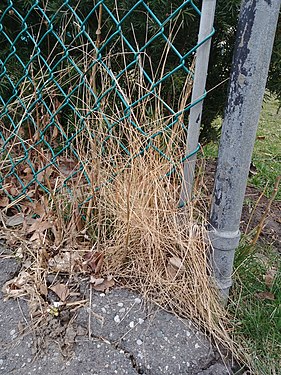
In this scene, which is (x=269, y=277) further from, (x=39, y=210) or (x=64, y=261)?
(x=39, y=210)

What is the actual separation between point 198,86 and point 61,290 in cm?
87

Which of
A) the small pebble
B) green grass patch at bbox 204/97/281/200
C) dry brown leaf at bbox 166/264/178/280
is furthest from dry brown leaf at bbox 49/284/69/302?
green grass patch at bbox 204/97/281/200

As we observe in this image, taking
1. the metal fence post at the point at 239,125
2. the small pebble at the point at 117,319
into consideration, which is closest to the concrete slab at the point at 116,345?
the small pebble at the point at 117,319

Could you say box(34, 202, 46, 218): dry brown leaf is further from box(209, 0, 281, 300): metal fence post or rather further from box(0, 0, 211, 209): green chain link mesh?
box(209, 0, 281, 300): metal fence post

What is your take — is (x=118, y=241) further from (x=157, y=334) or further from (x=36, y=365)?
(x=36, y=365)

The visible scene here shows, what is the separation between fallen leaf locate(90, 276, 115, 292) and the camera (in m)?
1.43

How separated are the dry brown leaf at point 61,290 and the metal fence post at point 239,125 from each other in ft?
1.79

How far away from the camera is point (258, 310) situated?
4.58ft

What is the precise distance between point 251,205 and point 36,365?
4.96 feet

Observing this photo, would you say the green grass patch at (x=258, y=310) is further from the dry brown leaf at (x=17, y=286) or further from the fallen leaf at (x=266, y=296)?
the dry brown leaf at (x=17, y=286)

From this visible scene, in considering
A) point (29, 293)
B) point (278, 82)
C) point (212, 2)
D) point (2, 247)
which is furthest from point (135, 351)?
point (278, 82)

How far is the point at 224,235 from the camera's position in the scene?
1.31m

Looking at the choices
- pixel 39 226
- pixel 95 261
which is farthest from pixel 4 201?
pixel 95 261

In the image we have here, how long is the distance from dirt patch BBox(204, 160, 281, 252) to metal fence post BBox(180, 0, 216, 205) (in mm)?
363
